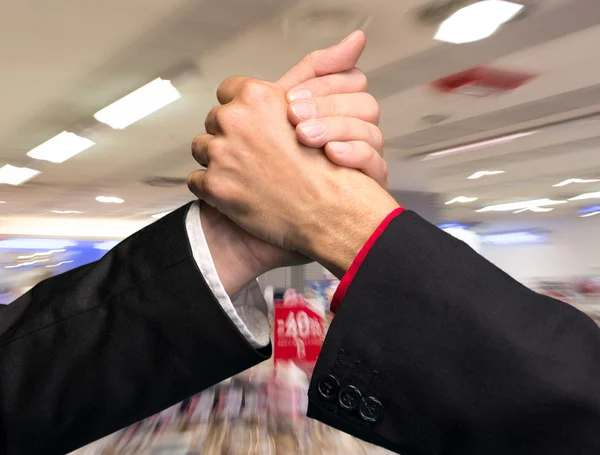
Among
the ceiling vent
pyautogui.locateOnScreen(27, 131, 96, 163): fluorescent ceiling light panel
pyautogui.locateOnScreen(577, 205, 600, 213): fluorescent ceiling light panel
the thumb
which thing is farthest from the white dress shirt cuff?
pyautogui.locateOnScreen(577, 205, 600, 213): fluorescent ceiling light panel

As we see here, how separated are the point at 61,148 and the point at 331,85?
5.78 meters

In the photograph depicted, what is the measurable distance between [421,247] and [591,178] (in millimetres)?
8603

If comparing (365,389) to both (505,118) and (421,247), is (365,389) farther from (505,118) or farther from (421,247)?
(505,118)

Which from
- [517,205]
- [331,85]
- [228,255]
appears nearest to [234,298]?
[228,255]

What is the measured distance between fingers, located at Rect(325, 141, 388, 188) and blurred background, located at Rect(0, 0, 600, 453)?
75 centimetres

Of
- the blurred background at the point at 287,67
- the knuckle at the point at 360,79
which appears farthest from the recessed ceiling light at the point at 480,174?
the knuckle at the point at 360,79

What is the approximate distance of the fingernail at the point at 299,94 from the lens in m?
0.64

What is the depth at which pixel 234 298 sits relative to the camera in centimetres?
72

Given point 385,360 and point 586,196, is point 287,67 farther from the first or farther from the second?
point 586,196

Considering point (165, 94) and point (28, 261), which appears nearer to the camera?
point (165, 94)

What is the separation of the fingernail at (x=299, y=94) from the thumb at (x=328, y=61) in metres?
0.03

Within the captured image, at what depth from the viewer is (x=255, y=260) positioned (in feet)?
2.08

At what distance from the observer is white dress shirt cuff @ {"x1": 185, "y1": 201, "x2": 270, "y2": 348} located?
1.92 ft

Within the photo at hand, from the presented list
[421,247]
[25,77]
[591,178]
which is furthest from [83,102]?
[591,178]
